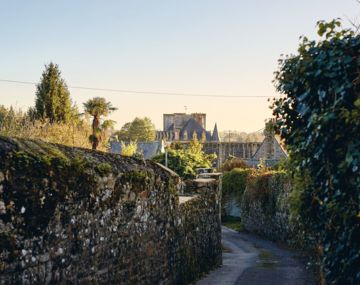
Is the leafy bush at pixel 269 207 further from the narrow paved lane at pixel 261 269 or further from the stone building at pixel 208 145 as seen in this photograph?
the stone building at pixel 208 145

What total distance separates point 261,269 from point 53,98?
30.9m

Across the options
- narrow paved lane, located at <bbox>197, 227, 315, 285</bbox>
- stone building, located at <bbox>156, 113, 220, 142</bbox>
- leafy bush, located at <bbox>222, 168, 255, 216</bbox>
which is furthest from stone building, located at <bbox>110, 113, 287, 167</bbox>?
narrow paved lane, located at <bbox>197, 227, 315, 285</bbox>

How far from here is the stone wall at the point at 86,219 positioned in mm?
6066

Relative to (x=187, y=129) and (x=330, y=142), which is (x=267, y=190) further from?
(x=187, y=129)

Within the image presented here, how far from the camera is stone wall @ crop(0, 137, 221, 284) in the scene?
19.9 ft

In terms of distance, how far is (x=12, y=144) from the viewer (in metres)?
6.21

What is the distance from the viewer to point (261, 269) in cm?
1443

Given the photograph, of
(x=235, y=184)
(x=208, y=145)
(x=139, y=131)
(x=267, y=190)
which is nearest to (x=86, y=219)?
(x=267, y=190)

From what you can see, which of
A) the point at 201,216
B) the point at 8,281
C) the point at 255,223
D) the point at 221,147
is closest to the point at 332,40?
the point at 8,281

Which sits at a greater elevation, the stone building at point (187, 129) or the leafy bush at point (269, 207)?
the stone building at point (187, 129)

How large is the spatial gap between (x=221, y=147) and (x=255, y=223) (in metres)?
46.0

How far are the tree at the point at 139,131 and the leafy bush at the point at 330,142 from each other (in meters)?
88.5

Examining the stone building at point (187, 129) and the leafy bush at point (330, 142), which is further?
the stone building at point (187, 129)

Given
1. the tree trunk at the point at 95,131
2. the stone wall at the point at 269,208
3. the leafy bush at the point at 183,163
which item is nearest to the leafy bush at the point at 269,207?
the stone wall at the point at 269,208
